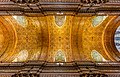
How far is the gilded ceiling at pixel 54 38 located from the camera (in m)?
18.9

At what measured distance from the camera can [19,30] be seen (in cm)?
1994

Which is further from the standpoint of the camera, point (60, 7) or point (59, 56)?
point (59, 56)

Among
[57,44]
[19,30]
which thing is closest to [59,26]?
[57,44]

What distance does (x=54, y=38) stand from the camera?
791 inches

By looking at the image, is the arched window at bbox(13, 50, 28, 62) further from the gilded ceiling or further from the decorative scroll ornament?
the decorative scroll ornament

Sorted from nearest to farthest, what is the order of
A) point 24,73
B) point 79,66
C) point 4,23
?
1. point 24,73
2. point 79,66
3. point 4,23

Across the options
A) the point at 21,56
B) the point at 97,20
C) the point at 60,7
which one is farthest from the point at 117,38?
the point at 60,7

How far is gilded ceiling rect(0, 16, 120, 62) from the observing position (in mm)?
18922

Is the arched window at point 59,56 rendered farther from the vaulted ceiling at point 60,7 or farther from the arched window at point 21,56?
the vaulted ceiling at point 60,7

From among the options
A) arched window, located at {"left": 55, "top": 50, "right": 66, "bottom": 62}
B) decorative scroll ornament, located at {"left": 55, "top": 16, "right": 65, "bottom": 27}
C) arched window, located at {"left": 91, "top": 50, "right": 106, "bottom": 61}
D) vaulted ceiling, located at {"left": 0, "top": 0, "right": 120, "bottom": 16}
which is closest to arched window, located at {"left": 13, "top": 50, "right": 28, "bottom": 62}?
arched window, located at {"left": 55, "top": 50, "right": 66, "bottom": 62}

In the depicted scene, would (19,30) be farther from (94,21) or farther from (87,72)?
(87,72)

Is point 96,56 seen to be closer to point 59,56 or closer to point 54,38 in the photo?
point 59,56

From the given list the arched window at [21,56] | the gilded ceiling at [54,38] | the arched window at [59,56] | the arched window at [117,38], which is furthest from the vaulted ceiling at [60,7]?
the arched window at [117,38]

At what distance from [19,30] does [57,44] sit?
2811 mm
